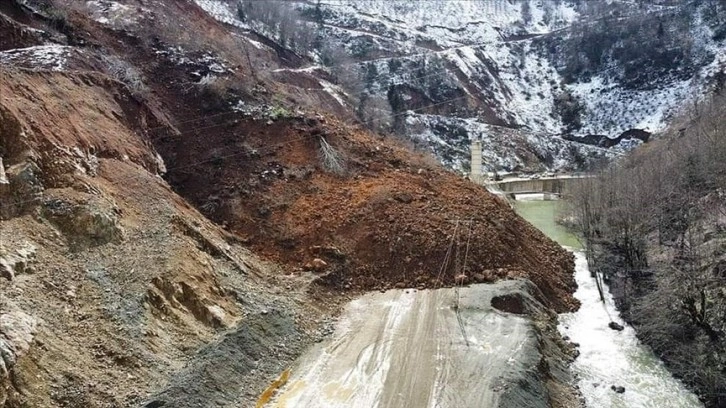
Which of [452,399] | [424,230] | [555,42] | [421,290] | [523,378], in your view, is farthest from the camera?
[555,42]

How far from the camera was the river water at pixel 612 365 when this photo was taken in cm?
1388

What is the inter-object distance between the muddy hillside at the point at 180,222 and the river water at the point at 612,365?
1175 mm

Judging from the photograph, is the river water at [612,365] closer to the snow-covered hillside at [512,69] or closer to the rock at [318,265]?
the rock at [318,265]

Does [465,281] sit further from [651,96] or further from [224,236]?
[651,96]

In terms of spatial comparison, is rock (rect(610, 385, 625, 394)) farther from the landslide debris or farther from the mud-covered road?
the landslide debris

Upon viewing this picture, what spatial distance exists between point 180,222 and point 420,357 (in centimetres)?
763

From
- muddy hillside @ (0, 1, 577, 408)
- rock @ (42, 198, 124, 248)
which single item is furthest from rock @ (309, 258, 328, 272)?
rock @ (42, 198, 124, 248)

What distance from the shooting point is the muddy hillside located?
10703 millimetres

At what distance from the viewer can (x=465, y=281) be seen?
1744 cm

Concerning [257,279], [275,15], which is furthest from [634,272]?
[275,15]

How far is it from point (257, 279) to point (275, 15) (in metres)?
57.1

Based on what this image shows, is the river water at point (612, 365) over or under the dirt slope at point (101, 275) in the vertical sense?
under

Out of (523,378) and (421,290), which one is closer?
(523,378)

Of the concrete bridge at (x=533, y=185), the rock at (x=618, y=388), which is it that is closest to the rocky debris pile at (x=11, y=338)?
the rock at (x=618, y=388)
